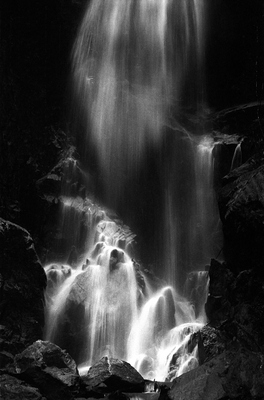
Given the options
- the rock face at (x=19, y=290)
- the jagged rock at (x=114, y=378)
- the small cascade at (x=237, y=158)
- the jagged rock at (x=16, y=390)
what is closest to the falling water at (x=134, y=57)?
the small cascade at (x=237, y=158)

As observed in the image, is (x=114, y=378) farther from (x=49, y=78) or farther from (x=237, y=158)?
(x=49, y=78)

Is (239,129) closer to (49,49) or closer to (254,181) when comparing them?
(254,181)

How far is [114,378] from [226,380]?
11.7ft

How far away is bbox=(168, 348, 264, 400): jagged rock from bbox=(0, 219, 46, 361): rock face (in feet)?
22.4

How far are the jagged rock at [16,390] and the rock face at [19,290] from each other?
3.32 meters

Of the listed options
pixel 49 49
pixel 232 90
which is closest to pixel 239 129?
pixel 232 90

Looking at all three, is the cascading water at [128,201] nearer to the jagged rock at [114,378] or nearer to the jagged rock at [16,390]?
the jagged rock at [114,378]

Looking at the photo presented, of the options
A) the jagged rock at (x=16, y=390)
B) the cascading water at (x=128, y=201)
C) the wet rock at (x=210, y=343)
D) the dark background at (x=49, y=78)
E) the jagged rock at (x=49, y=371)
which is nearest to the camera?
the jagged rock at (x=16, y=390)

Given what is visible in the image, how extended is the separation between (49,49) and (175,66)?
8.02 m

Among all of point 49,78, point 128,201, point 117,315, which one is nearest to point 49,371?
point 117,315

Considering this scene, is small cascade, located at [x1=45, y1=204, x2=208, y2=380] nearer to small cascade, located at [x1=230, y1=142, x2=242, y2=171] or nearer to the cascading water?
the cascading water

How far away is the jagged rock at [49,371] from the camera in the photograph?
1091cm

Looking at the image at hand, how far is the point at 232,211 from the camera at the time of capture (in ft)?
44.2

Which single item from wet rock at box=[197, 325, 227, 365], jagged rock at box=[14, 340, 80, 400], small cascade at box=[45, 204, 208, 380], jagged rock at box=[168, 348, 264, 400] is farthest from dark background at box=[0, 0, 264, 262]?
jagged rock at box=[168, 348, 264, 400]
